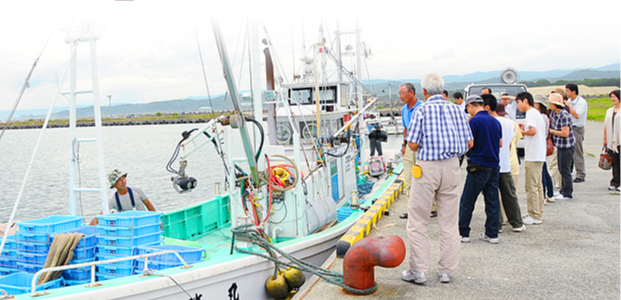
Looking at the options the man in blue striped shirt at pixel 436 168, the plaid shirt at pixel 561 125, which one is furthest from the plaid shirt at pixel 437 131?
the plaid shirt at pixel 561 125

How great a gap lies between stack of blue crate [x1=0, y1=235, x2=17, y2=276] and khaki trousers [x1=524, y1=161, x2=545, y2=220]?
6296mm

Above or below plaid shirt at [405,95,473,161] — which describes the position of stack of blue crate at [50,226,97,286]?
below

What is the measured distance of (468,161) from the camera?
498 centimetres

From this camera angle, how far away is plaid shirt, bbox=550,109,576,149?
22.4ft

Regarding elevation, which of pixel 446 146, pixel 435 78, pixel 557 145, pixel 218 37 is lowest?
pixel 557 145

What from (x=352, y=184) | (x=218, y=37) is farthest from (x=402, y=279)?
(x=352, y=184)

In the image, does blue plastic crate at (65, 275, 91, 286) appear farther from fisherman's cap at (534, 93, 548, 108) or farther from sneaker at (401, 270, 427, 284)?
fisherman's cap at (534, 93, 548, 108)

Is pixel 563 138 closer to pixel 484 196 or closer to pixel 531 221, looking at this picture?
pixel 531 221

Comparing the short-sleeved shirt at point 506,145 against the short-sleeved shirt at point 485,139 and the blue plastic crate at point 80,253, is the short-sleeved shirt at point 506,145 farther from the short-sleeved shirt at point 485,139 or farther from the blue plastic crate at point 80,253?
the blue plastic crate at point 80,253

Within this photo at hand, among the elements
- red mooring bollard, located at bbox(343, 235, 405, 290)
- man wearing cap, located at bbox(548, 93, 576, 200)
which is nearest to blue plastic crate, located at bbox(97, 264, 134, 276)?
red mooring bollard, located at bbox(343, 235, 405, 290)

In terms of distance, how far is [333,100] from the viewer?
1080cm

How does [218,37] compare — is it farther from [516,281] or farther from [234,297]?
[516,281]

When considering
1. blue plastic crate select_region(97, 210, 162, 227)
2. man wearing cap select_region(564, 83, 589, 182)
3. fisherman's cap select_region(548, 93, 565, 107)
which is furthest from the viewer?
man wearing cap select_region(564, 83, 589, 182)

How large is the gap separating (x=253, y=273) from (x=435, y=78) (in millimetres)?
2880
